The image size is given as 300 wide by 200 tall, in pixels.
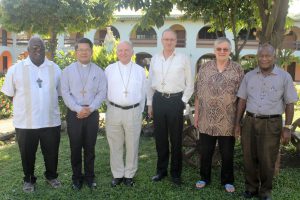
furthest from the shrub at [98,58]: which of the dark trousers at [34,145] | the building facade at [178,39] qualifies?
the building facade at [178,39]

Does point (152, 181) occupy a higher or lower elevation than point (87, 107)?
lower

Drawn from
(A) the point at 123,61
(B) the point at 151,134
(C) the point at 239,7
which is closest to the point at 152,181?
(A) the point at 123,61

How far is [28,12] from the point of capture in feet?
39.8

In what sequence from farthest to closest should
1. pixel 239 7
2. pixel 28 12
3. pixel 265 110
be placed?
pixel 28 12 → pixel 239 7 → pixel 265 110

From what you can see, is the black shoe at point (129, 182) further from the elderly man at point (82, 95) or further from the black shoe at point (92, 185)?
the elderly man at point (82, 95)

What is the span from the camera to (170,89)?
15.8 ft

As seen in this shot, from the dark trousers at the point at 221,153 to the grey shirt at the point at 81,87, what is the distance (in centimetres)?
141

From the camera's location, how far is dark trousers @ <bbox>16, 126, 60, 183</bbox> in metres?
4.67

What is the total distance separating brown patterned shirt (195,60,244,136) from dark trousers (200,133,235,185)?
0.45 feet

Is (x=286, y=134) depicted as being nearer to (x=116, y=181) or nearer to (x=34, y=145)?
(x=116, y=181)

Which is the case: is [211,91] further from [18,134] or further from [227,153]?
[18,134]

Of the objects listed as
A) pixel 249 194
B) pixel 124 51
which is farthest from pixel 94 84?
pixel 249 194

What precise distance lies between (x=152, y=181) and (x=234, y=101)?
1.58 m

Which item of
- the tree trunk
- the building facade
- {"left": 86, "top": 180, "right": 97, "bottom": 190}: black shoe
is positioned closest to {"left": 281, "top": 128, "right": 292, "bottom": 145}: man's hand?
the tree trunk
